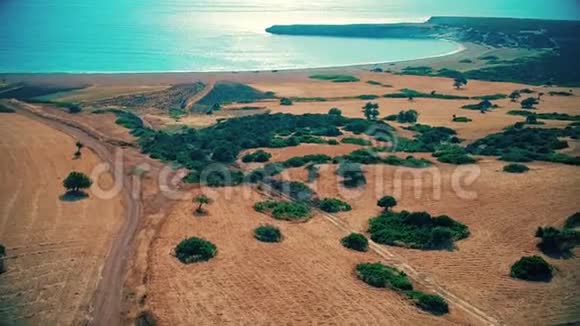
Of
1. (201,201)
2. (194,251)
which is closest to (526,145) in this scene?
(201,201)

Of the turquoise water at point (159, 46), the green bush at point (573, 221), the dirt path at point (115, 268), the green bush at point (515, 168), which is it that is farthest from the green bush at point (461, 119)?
the turquoise water at point (159, 46)

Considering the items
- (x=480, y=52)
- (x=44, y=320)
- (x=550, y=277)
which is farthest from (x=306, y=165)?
(x=480, y=52)

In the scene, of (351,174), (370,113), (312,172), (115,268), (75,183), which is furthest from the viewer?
(370,113)

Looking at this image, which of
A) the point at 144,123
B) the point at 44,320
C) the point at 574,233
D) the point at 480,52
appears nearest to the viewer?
the point at 44,320

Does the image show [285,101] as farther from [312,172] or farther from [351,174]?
[351,174]

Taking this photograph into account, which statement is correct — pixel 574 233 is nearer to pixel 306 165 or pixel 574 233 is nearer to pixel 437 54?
pixel 306 165

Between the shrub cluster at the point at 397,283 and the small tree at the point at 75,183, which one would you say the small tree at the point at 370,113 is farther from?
the shrub cluster at the point at 397,283
